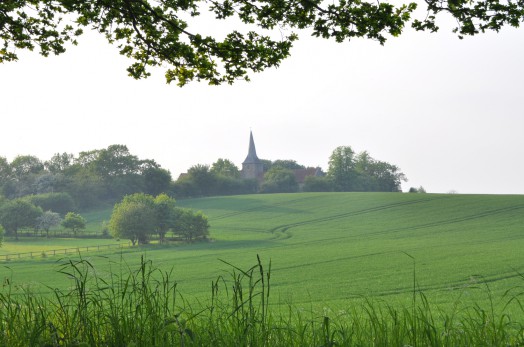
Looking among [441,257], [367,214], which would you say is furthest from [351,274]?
[367,214]

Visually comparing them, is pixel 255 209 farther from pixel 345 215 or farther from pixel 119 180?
pixel 119 180

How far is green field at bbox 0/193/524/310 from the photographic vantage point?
3102cm

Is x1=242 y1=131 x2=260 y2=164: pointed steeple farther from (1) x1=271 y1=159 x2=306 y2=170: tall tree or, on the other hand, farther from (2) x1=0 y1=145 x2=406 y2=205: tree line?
(2) x1=0 y1=145 x2=406 y2=205: tree line

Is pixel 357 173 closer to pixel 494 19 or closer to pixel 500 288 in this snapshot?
pixel 500 288

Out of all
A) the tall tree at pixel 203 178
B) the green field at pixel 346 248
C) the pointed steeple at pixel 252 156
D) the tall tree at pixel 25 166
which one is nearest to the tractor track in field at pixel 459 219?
the green field at pixel 346 248

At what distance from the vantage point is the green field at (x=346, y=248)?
31.0 metres

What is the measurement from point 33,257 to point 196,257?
15.7 m

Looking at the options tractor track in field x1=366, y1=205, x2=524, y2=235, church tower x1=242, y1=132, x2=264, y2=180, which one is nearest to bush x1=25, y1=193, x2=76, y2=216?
tractor track in field x1=366, y1=205, x2=524, y2=235

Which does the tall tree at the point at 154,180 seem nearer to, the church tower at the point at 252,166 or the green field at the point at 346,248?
the green field at the point at 346,248

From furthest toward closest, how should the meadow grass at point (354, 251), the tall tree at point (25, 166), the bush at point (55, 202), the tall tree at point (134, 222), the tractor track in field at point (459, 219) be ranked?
the tall tree at point (25, 166), the bush at point (55, 202), the tall tree at point (134, 222), the tractor track in field at point (459, 219), the meadow grass at point (354, 251)

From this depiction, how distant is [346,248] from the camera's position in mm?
50250

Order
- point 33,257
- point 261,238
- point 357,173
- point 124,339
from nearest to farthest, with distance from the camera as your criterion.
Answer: point 124,339 → point 33,257 → point 261,238 → point 357,173

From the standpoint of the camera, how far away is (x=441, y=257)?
137ft

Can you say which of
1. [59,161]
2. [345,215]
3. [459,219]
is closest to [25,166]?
[59,161]
